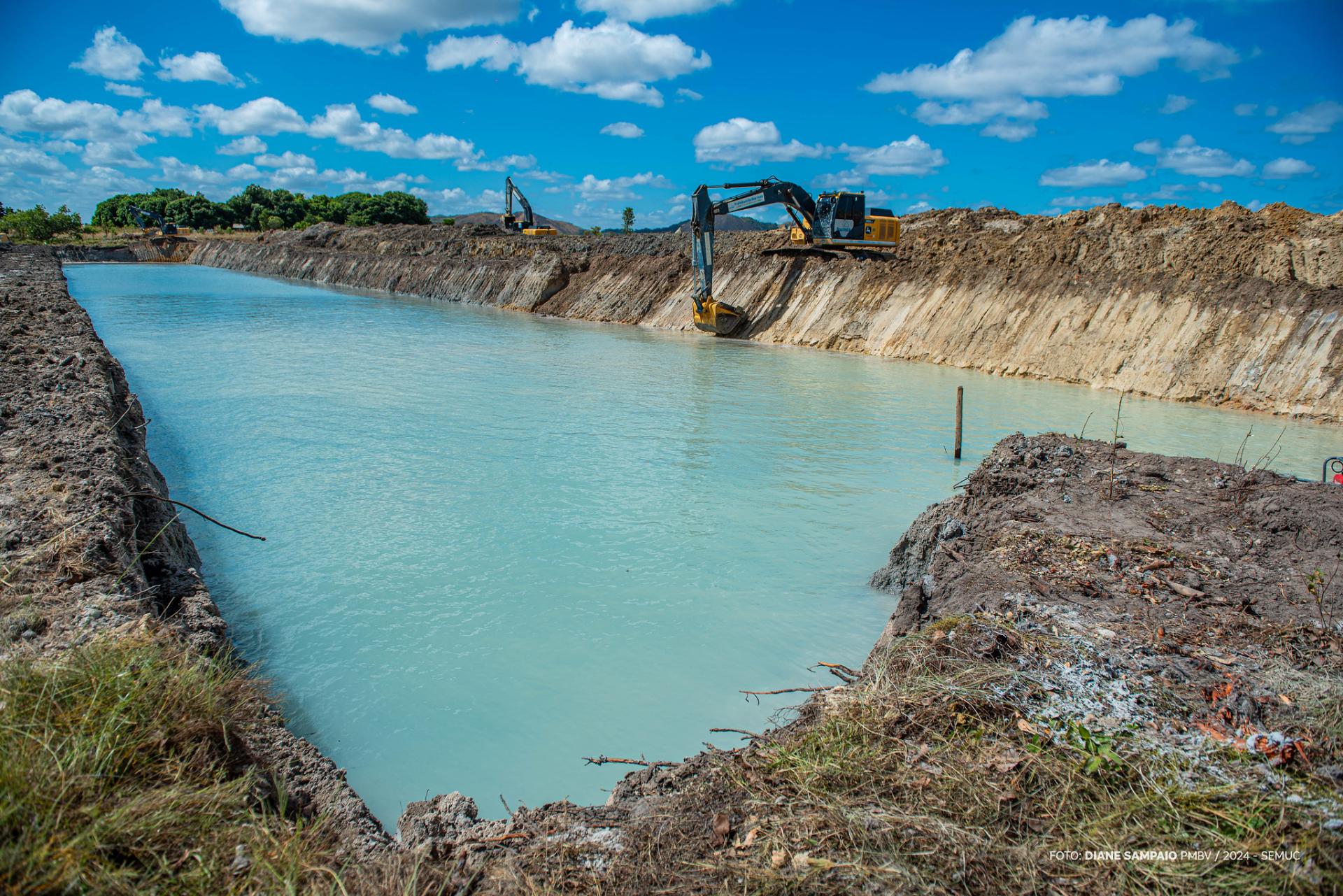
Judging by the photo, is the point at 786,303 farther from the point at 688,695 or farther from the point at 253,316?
the point at 688,695

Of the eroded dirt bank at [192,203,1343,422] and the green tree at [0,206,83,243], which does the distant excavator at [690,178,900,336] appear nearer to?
the eroded dirt bank at [192,203,1343,422]

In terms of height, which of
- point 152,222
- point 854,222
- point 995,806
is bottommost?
point 995,806

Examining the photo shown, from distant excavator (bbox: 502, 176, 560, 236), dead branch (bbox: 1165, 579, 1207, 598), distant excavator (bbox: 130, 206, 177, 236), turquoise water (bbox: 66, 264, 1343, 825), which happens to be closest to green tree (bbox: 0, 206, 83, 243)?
distant excavator (bbox: 130, 206, 177, 236)

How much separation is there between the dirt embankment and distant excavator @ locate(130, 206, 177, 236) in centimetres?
9131

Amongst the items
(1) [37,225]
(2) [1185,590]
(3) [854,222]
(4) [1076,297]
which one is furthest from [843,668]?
(1) [37,225]

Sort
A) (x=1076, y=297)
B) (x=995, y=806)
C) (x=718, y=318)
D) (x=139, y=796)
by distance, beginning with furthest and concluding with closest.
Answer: (x=718, y=318)
(x=1076, y=297)
(x=995, y=806)
(x=139, y=796)

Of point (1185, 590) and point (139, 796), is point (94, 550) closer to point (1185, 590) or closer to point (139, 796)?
point (139, 796)

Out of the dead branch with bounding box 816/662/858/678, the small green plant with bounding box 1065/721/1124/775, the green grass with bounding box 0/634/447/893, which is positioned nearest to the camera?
the green grass with bounding box 0/634/447/893

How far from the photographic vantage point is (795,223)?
30094mm

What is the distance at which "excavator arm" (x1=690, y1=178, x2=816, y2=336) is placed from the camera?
93.9 ft

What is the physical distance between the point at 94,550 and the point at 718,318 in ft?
85.9

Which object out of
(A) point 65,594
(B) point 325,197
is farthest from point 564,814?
(B) point 325,197

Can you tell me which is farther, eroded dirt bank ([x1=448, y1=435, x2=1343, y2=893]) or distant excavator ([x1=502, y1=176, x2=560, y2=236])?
distant excavator ([x1=502, y1=176, x2=560, y2=236])

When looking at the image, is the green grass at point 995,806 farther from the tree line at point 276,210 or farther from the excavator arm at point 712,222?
the tree line at point 276,210
